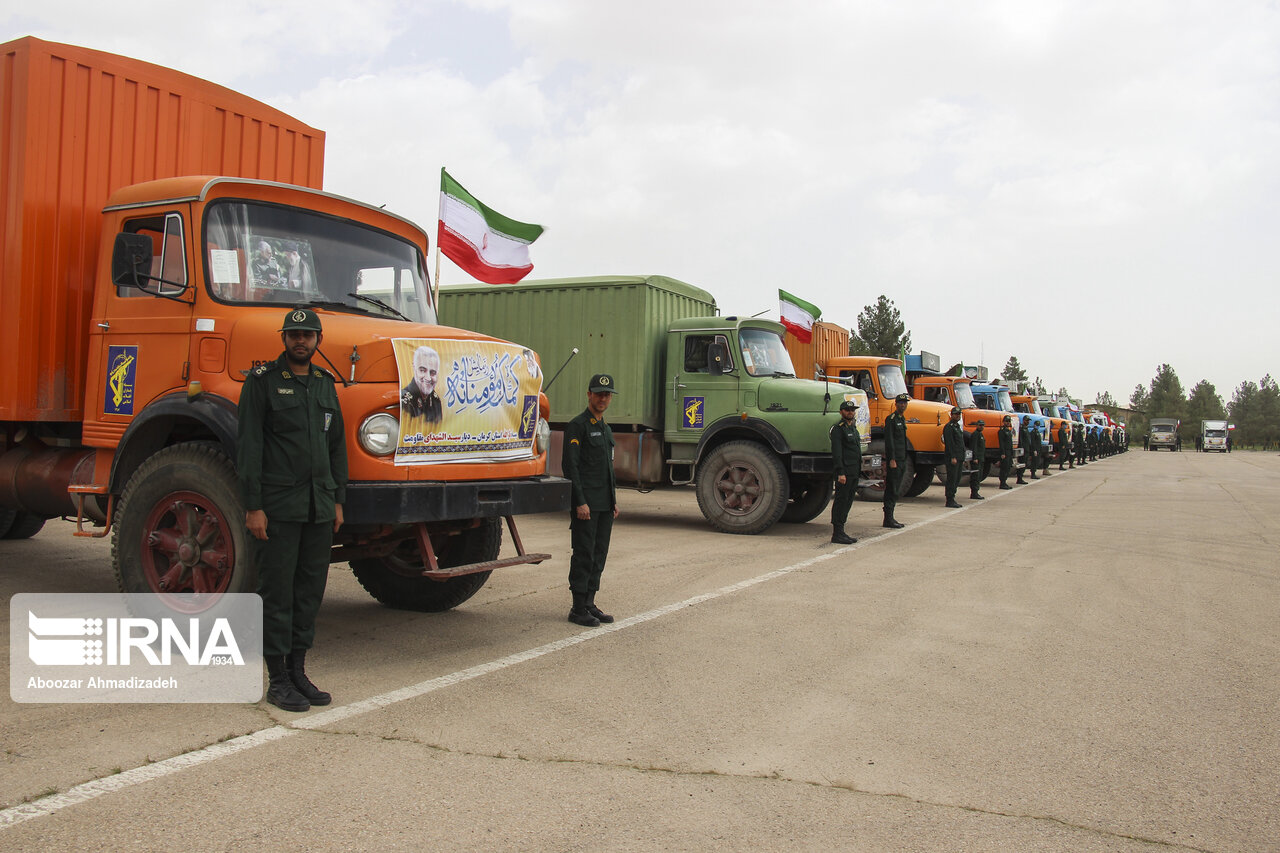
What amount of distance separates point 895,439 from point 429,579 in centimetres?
830

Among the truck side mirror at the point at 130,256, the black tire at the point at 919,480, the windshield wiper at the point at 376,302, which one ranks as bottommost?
the black tire at the point at 919,480

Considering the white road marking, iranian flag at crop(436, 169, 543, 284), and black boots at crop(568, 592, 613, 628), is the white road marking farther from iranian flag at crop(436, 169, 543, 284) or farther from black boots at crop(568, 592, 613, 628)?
iranian flag at crop(436, 169, 543, 284)

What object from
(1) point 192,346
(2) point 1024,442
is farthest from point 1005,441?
(1) point 192,346

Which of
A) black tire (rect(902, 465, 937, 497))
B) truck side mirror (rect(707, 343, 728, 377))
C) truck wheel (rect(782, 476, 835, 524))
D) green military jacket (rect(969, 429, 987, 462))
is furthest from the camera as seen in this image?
green military jacket (rect(969, 429, 987, 462))

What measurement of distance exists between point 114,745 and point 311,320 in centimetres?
203

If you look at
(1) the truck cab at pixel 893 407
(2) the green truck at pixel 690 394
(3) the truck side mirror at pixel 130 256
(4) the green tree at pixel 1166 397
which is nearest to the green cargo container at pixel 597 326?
(2) the green truck at pixel 690 394

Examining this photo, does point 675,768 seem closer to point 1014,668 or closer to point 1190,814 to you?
point 1190,814

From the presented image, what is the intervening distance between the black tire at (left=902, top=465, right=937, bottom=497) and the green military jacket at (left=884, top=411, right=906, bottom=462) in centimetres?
479

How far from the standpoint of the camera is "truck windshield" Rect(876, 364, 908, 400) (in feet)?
56.2

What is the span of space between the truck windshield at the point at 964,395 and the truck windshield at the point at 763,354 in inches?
343

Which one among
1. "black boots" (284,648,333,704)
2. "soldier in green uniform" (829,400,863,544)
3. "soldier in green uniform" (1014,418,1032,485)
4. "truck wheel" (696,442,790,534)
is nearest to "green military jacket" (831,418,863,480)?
"soldier in green uniform" (829,400,863,544)

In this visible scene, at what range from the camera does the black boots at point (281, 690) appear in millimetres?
4609

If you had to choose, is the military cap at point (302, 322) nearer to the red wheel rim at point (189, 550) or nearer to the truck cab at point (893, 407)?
the red wheel rim at point (189, 550)

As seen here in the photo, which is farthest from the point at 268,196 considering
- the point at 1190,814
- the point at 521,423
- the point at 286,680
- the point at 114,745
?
the point at 1190,814
